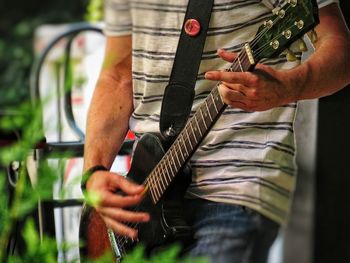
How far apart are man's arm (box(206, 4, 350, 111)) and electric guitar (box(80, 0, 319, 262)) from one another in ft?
0.10

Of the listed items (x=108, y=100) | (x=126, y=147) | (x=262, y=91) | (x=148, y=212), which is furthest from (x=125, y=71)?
(x=262, y=91)

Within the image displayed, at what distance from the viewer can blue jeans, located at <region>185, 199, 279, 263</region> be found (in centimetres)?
129

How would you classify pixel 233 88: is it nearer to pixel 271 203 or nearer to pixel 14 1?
pixel 271 203

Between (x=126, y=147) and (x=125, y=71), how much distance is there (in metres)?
0.18

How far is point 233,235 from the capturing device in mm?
1294

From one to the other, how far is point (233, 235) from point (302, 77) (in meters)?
0.31

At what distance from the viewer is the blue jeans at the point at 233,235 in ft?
4.24

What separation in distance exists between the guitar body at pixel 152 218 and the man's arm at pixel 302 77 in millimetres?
233

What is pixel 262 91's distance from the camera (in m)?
1.19

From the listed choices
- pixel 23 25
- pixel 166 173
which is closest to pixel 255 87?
pixel 166 173

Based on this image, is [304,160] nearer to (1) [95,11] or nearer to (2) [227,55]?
(2) [227,55]

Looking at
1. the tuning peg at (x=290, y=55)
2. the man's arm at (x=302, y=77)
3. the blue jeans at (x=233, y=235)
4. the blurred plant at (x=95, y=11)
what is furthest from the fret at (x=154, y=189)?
the blurred plant at (x=95, y=11)

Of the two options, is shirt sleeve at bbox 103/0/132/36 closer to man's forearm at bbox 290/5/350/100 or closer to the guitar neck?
the guitar neck

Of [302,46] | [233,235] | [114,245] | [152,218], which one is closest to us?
[302,46]
